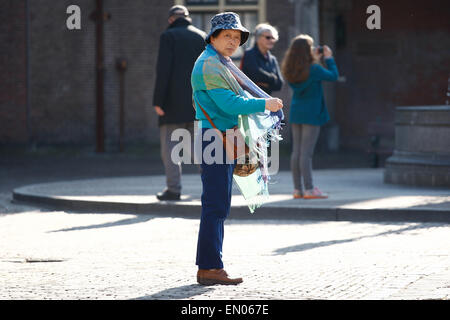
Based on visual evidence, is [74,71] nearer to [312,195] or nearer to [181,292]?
[312,195]

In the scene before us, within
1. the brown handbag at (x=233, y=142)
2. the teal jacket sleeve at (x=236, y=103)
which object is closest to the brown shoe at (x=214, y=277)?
the brown handbag at (x=233, y=142)

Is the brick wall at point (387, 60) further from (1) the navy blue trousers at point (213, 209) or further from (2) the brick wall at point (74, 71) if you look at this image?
(1) the navy blue trousers at point (213, 209)

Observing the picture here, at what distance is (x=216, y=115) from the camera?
260 inches

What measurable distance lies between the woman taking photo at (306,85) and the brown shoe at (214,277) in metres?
4.55

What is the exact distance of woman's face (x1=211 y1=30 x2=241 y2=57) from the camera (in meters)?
6.61

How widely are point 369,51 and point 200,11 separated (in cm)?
394

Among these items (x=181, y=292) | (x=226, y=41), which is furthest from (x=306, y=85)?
(x=181, y=292)

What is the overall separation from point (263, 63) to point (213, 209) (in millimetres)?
4930

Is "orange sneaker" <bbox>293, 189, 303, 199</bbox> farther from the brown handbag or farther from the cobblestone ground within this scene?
the brown handbag

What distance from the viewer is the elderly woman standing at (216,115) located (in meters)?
6.52

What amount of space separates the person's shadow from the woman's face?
61.0 inches

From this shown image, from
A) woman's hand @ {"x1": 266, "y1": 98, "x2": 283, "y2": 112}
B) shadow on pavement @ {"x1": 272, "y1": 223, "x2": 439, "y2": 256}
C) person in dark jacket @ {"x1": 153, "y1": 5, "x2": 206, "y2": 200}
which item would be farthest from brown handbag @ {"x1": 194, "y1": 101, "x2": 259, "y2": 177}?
person in dark jacket @ {"x1": 153, "y1": 5, "x2": 206, "y2": 200}

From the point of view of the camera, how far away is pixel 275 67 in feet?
37.5

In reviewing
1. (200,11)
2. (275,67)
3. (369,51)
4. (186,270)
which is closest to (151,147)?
(200,11)
